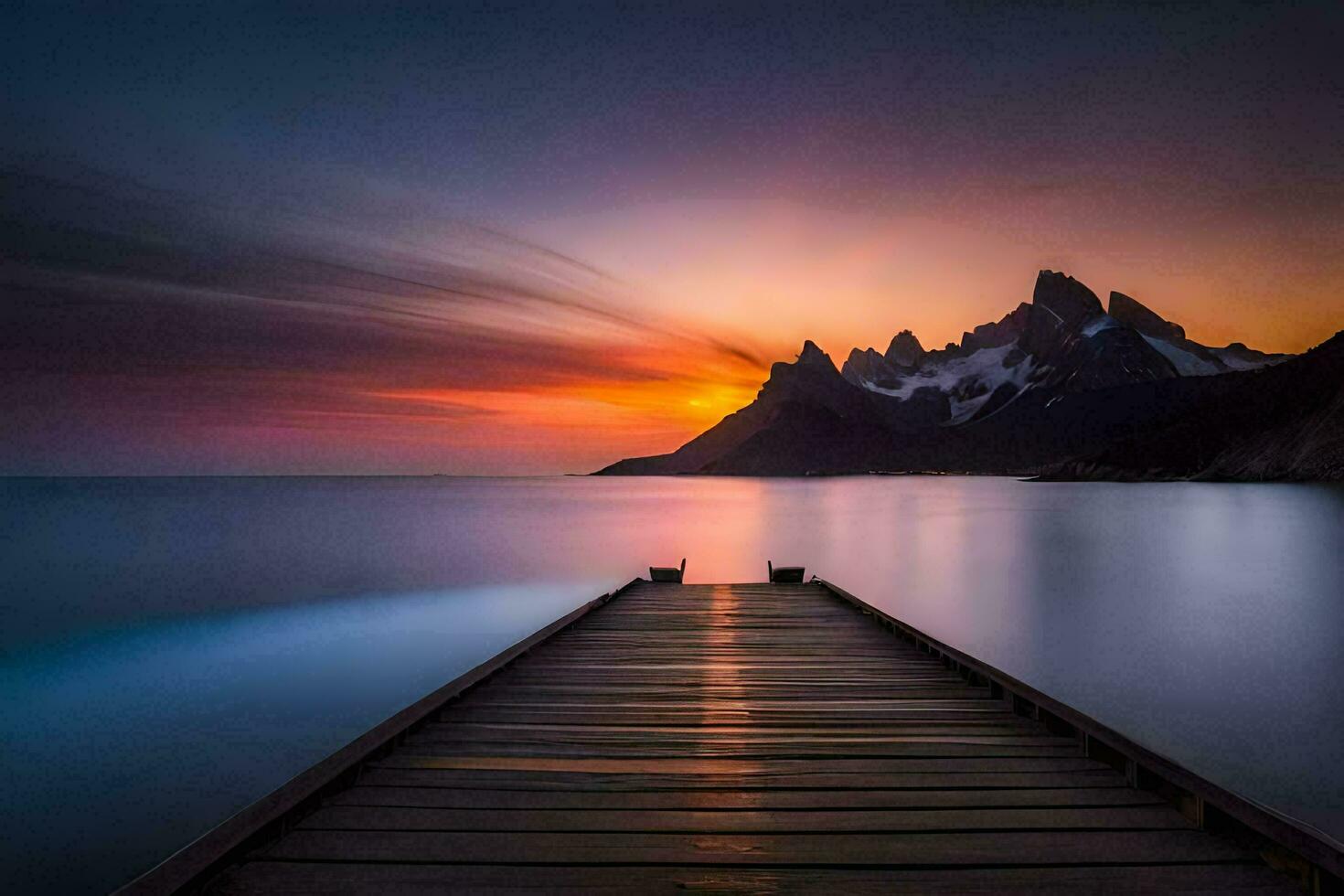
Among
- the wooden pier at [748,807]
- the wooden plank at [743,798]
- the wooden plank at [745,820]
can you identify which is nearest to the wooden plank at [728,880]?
the wooden pier at [748,807]

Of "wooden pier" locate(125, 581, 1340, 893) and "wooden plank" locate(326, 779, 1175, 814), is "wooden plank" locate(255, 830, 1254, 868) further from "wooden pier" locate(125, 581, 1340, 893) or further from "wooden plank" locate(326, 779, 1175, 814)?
"wooden plank" locate(326, 779, 1175, 814)

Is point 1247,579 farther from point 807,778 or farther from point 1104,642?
point 807,778

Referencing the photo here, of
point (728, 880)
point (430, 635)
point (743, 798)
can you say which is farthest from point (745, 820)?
point (430, 635)

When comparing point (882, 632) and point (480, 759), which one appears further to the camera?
point (882, 632)

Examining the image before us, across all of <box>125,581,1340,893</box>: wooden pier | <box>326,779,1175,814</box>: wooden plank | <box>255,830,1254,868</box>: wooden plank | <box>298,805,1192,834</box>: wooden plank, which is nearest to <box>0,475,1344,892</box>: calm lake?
<box>125,581,1340,893</box>: wooden pier

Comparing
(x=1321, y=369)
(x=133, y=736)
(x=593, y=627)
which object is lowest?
(x=133, y=736)

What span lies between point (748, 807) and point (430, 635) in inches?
596

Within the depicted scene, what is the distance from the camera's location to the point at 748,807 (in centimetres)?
400

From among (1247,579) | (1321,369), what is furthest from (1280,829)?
(1321,369)

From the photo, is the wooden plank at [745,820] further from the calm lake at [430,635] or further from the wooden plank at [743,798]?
the calm lake at [430,635]

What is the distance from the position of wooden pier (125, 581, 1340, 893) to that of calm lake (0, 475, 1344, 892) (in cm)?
494

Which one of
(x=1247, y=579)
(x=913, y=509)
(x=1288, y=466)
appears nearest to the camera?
(x=1247, y=579)

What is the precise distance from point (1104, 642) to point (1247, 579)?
13060mm

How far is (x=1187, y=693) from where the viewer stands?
39.5 ft
